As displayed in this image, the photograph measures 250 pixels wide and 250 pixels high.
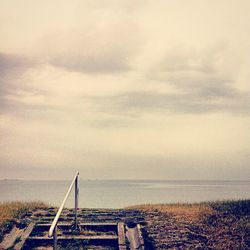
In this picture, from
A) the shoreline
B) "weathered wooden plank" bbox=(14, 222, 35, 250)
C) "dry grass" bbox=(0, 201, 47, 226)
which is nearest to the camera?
"weathered wooden plank" bbox=(14, 222, 35, 250)

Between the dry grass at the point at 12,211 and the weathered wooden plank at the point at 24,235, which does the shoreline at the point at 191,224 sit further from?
the weathered wooden plank at the point at 24,235

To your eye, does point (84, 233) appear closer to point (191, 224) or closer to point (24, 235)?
point (24, 235)

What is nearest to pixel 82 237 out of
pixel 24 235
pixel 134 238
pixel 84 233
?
pixel 84 233

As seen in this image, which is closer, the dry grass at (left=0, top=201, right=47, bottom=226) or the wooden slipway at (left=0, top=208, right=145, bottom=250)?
the wooden slipway at (left=0, top=208, right=145, bottom=250)

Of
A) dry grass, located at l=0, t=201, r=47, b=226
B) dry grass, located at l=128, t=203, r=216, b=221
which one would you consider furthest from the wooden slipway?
dry grass, located at l=128, t=203, r=216, b=221

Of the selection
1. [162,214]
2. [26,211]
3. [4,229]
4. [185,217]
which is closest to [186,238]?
[185,217]

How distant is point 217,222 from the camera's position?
11.5 m

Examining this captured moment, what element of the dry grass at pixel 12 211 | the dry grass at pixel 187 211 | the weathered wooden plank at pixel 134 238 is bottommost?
the weathered wooden plank at pixel 134 238

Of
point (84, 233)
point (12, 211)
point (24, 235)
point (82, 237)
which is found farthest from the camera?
point (12, 211)

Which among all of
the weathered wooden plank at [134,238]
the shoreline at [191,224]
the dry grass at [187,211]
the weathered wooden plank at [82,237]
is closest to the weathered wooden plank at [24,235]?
the weathered wooden plank at [82,237]

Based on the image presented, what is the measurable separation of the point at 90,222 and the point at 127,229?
3.99ft

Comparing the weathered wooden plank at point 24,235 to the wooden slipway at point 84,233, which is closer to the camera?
the weathered wooden plank at point 24,235

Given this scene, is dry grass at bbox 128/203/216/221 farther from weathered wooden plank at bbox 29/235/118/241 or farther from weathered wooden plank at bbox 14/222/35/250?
weathered wooden plank at bbox 14/222/35/250

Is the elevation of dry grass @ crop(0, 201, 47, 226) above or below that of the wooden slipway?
above
